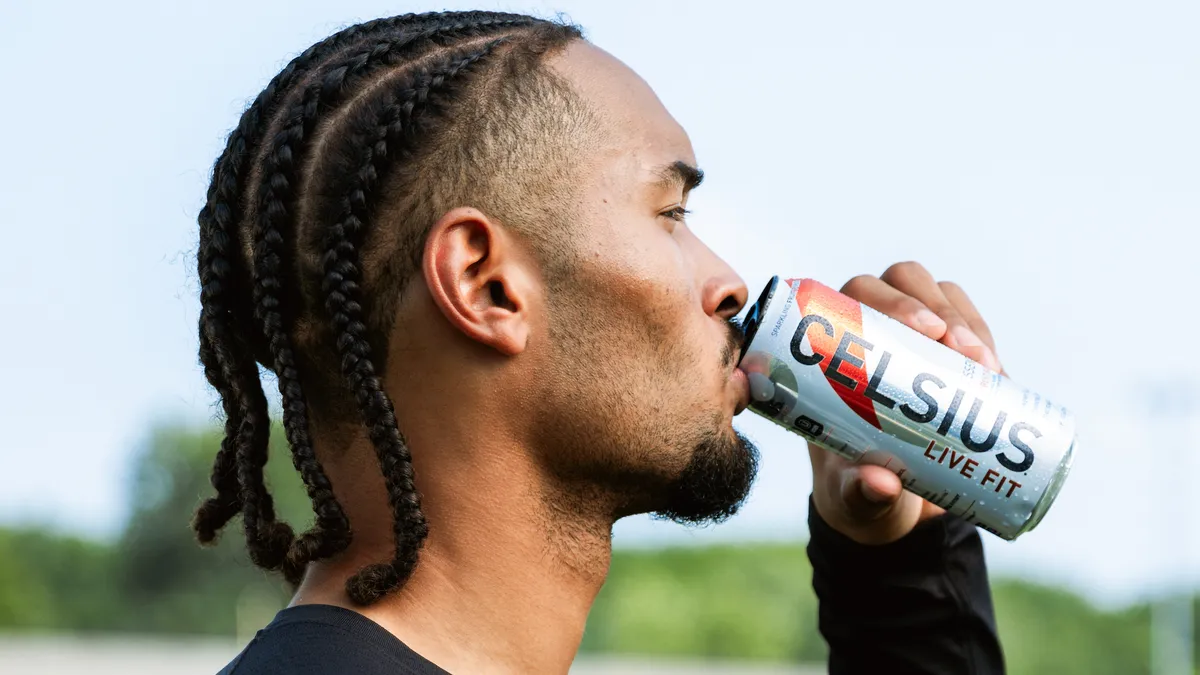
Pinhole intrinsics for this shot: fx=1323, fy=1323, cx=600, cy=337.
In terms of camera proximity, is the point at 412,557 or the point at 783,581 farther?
the point at 783,581

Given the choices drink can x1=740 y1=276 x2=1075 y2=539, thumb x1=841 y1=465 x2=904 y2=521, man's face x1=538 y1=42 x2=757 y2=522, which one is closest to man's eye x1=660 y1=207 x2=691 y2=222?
man's face x1=538 y1=42 x2=757 y2=522

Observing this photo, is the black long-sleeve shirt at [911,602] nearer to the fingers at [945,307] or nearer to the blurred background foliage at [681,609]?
the fingers at [945,307]

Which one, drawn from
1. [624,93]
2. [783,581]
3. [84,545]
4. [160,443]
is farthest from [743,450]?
[160,443]

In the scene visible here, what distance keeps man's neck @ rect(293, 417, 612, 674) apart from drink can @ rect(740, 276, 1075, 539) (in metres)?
0.41

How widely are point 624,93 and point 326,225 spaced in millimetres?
543

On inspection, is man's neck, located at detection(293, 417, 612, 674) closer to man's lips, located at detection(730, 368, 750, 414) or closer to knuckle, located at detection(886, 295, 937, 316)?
man's lips, located at detection(730, 368, 750, 414)

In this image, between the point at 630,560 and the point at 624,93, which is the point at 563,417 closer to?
the point at 624,93

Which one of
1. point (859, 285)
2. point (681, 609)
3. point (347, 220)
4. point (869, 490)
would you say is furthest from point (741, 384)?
point (681, 609)

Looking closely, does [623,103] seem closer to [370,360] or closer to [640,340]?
[640,340]

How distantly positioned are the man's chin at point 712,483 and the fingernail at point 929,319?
0.37 m

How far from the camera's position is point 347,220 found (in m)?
1.99

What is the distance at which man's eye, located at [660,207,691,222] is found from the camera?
84.2 inches

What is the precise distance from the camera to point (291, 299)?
81.4 inches

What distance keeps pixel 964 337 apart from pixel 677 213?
58 centimetres
